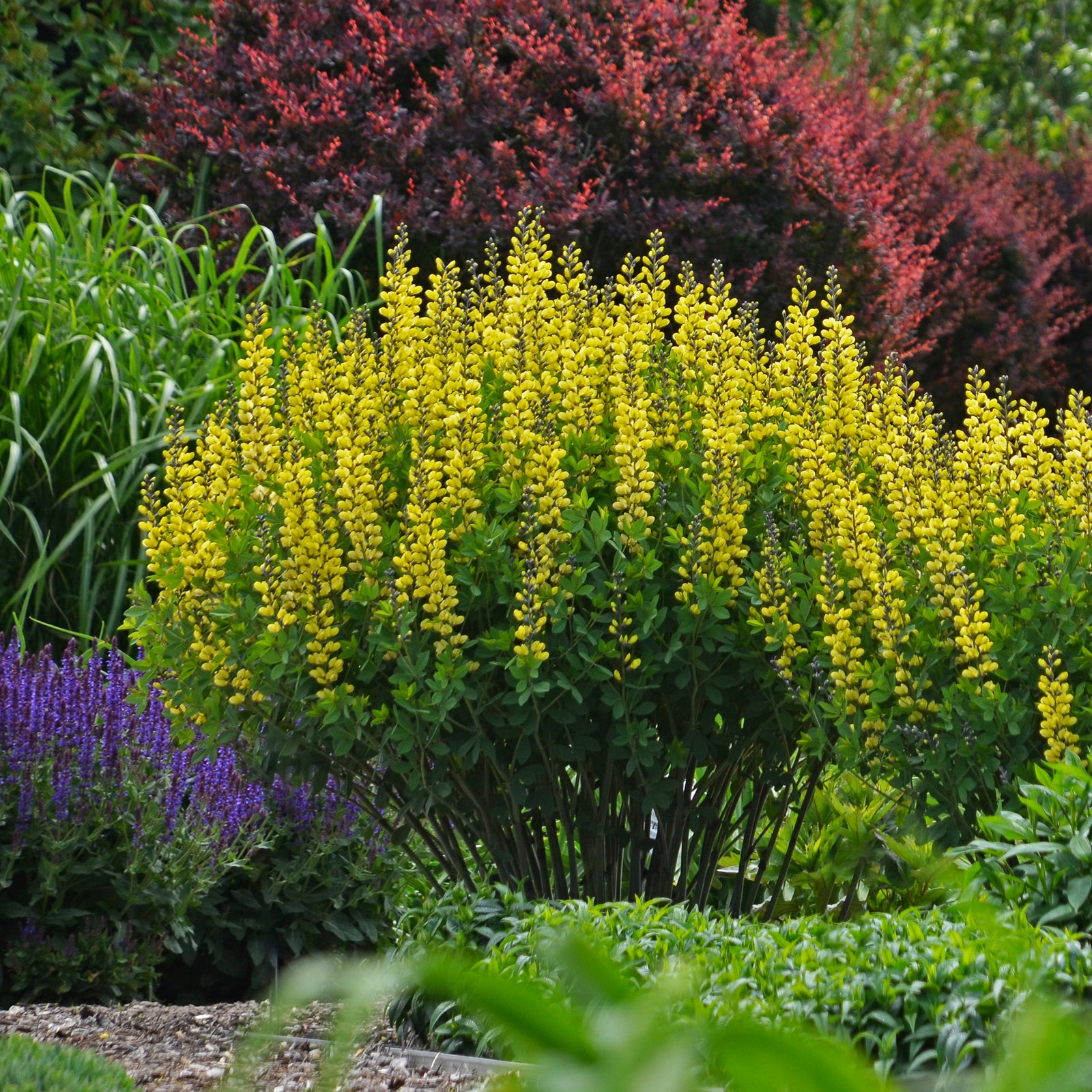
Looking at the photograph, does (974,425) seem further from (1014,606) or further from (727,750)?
(727,750)

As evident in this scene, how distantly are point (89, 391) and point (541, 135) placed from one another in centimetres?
271

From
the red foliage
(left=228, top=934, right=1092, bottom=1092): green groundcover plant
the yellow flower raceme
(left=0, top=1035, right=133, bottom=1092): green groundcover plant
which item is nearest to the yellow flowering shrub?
the yellow flower raceme

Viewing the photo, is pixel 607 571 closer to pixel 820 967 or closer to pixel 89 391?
pixel 820 967

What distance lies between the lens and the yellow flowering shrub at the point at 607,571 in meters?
3.18

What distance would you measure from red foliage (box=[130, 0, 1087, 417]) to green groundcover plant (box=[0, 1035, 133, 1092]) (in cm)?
478

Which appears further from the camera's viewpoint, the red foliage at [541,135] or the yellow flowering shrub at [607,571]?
the red foliage at [541,135]

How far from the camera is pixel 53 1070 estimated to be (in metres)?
2.32

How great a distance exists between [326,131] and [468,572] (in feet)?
14.9

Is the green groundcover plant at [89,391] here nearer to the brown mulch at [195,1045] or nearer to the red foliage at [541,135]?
the red foliage at [541,135]

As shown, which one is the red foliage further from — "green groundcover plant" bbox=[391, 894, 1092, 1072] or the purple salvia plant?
"green groundcover plant" bbox=[391, 894, 1092, 1072]

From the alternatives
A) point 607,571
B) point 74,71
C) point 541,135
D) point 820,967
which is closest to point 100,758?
point 607,571

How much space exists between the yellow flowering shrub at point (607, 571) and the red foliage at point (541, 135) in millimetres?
3262

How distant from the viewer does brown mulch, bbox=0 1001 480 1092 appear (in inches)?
113

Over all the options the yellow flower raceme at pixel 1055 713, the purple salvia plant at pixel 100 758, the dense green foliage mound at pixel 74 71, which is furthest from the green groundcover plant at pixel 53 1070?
the dense green foliage mound at pixel 74 71
